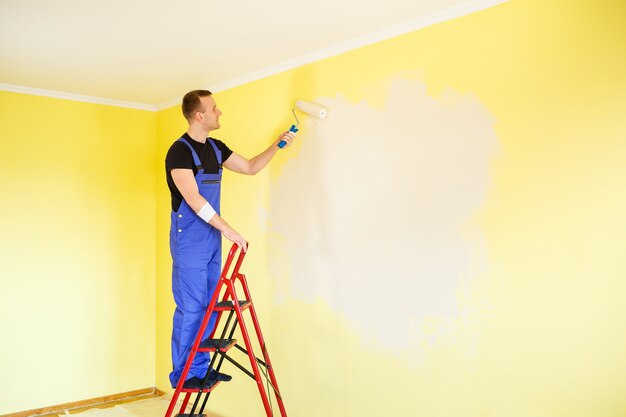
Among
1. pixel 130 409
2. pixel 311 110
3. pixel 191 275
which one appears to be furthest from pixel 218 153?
pixel 130 409

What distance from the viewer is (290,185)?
12.0 ft

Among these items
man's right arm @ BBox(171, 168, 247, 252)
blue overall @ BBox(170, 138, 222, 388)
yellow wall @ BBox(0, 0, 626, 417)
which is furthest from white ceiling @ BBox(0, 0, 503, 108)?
man's right arm @ BBox(171, 168, 247, 252)

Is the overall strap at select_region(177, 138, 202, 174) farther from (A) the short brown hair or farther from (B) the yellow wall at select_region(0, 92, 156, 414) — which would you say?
(B) the yellow wall at select_region(0, 92, 156, 414)

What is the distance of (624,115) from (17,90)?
4.05 meters

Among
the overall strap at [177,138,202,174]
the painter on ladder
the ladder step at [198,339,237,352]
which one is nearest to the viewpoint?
the ladder step at [198,339,237,352]

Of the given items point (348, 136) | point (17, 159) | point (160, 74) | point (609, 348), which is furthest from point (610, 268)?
point (17, 159)

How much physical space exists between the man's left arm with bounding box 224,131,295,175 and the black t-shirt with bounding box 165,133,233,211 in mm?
200

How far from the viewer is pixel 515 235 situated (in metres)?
2.54

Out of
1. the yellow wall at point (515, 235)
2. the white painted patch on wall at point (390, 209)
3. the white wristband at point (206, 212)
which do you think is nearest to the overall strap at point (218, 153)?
the white wristband at point (206, 212)

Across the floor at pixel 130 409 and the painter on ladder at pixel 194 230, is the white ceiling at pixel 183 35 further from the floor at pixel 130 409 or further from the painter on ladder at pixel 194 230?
the floor at pixel 130 409

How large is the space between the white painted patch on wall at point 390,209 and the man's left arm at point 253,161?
0.20 m

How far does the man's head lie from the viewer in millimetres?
3066

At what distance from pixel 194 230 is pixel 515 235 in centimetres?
159

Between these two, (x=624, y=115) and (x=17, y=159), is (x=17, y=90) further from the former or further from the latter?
(x=624, y=115)
